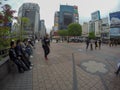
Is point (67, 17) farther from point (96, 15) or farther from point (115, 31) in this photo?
point (115, 31)

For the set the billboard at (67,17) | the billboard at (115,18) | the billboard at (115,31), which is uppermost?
the billboard at (67,17)

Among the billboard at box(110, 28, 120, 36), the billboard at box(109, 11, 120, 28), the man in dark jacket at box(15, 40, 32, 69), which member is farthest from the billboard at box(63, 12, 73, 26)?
the man in dark jacket at box(15, 40, 32, 69)

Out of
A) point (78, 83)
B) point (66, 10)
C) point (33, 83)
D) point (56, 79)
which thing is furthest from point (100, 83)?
point (66, 10)

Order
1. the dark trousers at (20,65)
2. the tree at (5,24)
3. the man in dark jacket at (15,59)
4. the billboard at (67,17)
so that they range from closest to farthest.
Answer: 1. the man in dark jacket at (15,59)
2. the dark trousers at (20,65)
3. the tree at (5,24)
4. the billboard at (67,17)

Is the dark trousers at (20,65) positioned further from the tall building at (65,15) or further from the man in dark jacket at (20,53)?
the tall building at (65,15)

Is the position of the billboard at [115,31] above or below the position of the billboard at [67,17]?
below

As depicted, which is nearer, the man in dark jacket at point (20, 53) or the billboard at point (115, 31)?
the man in dark jacket at point (20, 53)

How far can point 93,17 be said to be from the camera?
291 ft

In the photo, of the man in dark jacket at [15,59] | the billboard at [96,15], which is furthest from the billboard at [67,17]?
the man in dark jacket at [15,59]

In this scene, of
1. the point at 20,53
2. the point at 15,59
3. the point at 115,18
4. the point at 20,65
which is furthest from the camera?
the point at 115,18

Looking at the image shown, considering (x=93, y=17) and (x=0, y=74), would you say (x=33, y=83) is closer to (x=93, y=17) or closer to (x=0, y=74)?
(x=0, y=74)

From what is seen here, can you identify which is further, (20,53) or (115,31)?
(115,31)

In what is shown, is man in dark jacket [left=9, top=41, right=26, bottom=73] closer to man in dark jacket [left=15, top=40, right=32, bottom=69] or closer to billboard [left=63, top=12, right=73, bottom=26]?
man in dark jacket [left=15, top=40, right=32, bottom=69]

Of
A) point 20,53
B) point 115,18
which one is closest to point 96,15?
point 115,18
